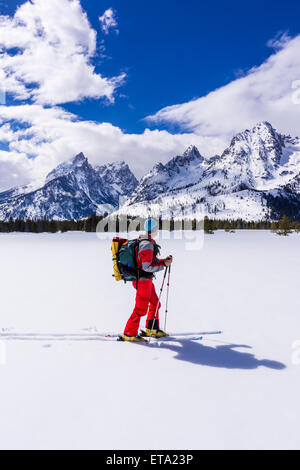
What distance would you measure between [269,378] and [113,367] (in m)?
2.37

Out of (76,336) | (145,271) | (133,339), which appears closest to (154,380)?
(133,339)

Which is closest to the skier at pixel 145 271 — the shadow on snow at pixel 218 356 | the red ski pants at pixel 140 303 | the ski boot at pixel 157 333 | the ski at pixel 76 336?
the red ski pants at pixel 140 303

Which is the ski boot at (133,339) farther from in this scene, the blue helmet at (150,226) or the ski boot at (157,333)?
the blue helmet at (150,226)

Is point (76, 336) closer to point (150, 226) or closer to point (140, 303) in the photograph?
point (140, 303)

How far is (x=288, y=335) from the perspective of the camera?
5.75 metres

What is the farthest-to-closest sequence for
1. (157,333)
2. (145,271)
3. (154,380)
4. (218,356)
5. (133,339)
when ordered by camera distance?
(157,333), (133,339), (145,271), (218,356), (154,380)

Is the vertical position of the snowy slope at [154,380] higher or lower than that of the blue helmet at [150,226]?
lower

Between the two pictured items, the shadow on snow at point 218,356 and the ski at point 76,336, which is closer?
the shadow on snow at point 218,356

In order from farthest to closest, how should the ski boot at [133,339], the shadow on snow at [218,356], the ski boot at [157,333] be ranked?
the ski boot at [157,333]
the ski boot at [133,339]
the shadow on snow at [218,356]

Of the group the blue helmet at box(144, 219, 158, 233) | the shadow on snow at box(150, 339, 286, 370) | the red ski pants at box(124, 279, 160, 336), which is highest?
the blue helmet at box(144, 219, 158, 233)

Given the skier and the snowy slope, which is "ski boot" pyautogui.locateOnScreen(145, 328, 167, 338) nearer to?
the skier

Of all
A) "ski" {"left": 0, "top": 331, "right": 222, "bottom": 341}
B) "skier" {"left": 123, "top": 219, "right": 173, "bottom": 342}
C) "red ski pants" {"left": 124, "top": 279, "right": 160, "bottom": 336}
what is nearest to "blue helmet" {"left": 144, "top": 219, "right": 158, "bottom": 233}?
"skier" {"left": 123, "top": 219, "right": 173, "bottom": 342}
